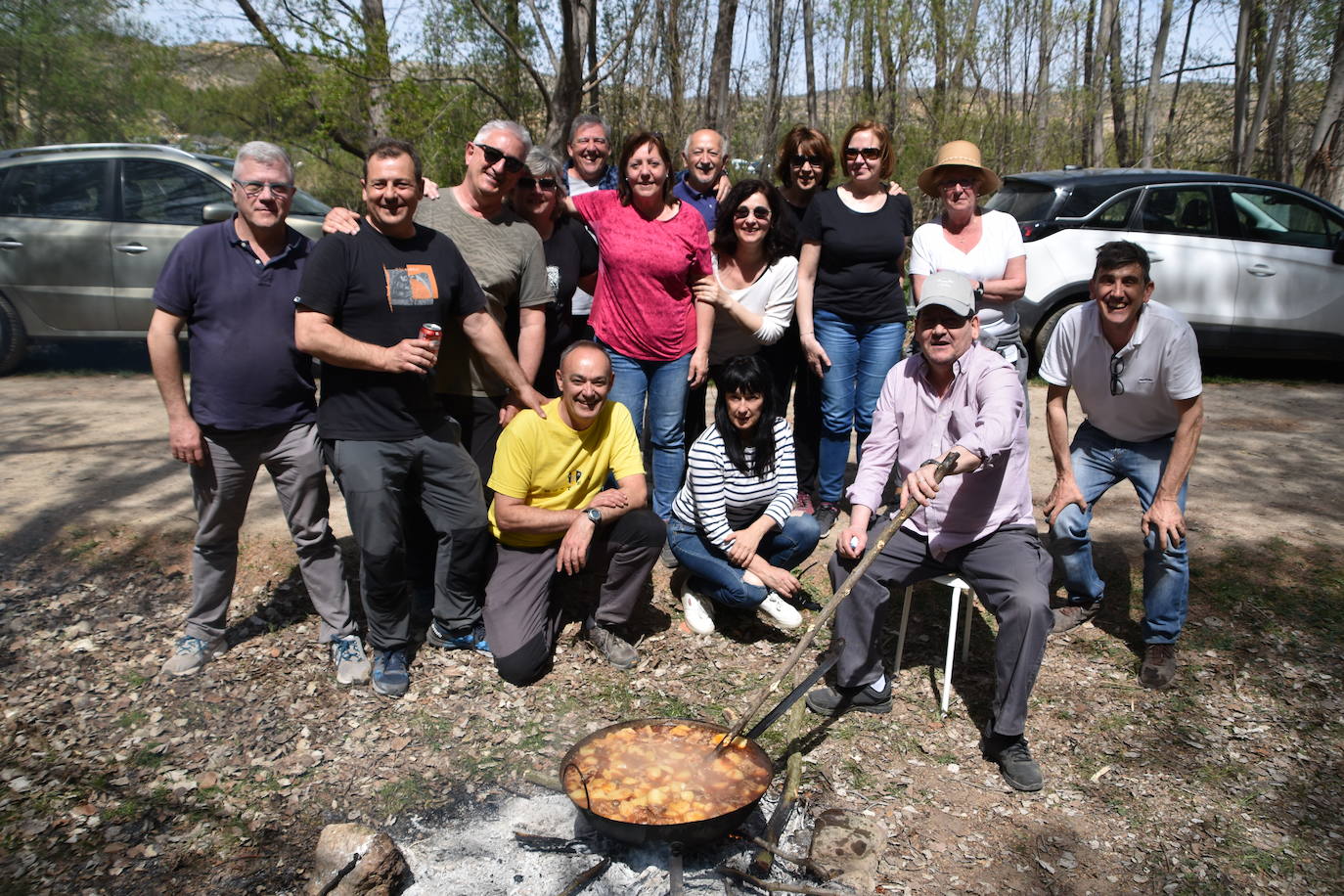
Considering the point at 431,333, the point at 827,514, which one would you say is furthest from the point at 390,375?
the point at 827,514

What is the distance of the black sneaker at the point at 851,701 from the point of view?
365 centimetres

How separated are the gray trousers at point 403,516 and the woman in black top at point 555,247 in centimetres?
77

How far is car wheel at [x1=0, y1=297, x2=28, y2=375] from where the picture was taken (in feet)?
26.3

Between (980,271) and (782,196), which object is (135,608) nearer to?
(782,196)

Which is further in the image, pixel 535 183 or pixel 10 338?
pixel 10 338

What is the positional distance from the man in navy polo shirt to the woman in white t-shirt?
282 cm

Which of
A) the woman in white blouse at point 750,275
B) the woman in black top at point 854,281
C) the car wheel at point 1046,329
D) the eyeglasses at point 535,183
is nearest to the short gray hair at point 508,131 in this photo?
the eyeglasses at point 535,183

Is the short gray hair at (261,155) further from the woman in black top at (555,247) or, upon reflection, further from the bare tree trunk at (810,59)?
the bare tree trunk at (810,59)

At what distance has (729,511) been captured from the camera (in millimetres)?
4160

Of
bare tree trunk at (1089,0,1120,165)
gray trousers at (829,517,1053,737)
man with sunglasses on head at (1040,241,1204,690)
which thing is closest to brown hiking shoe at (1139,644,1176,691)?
man with sunglasses on head at (1040,241,1204,690)

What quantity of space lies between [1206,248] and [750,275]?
19.1 feet

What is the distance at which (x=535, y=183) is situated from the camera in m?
4.15

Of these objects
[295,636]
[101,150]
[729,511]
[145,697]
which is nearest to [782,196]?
[729,511]

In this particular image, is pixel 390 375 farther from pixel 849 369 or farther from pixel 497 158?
pixel 849 369
